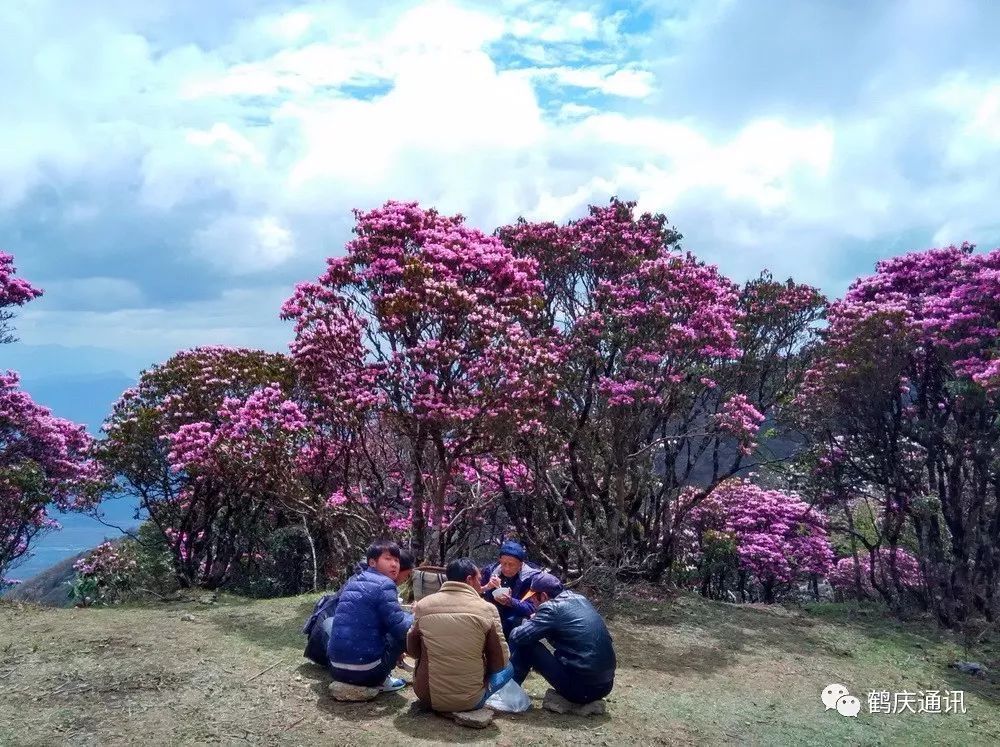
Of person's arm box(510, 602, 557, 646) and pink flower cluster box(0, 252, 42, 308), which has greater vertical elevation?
pink flower cluster box(0, 252, 42, 308)

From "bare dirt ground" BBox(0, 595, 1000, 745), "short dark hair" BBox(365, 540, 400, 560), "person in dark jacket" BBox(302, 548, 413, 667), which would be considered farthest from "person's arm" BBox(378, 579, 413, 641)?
"bare dirt ground" BBox(0, 595, 1000, 745)

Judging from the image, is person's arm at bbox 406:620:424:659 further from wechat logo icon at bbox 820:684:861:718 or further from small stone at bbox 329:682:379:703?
wechat logo icon at bbox 820:684:861:718

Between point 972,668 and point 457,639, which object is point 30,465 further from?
point 972,668

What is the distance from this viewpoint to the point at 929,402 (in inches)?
549

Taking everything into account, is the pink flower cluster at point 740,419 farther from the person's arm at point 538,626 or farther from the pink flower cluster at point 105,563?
the pink flower cluster at point 105,563

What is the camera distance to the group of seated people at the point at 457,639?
6.16 meters

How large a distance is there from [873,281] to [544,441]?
8008mm

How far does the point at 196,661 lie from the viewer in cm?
772

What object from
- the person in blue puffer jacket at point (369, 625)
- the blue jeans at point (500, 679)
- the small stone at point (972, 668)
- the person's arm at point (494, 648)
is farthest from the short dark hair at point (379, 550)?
the small stone at point (972, 668)

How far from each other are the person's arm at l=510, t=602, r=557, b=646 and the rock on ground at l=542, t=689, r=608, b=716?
2.17ft

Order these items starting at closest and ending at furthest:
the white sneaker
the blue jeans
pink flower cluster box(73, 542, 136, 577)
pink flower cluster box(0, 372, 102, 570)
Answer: the blue jeans, the white sneaker, pink flower cluster box(0, 372, 102, 570), pink flower cluster box(73, 542, 136, 577)

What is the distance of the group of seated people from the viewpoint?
616 centimetres

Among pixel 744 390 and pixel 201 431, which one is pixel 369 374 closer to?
pixel 201 431

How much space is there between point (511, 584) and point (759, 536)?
16.0m
